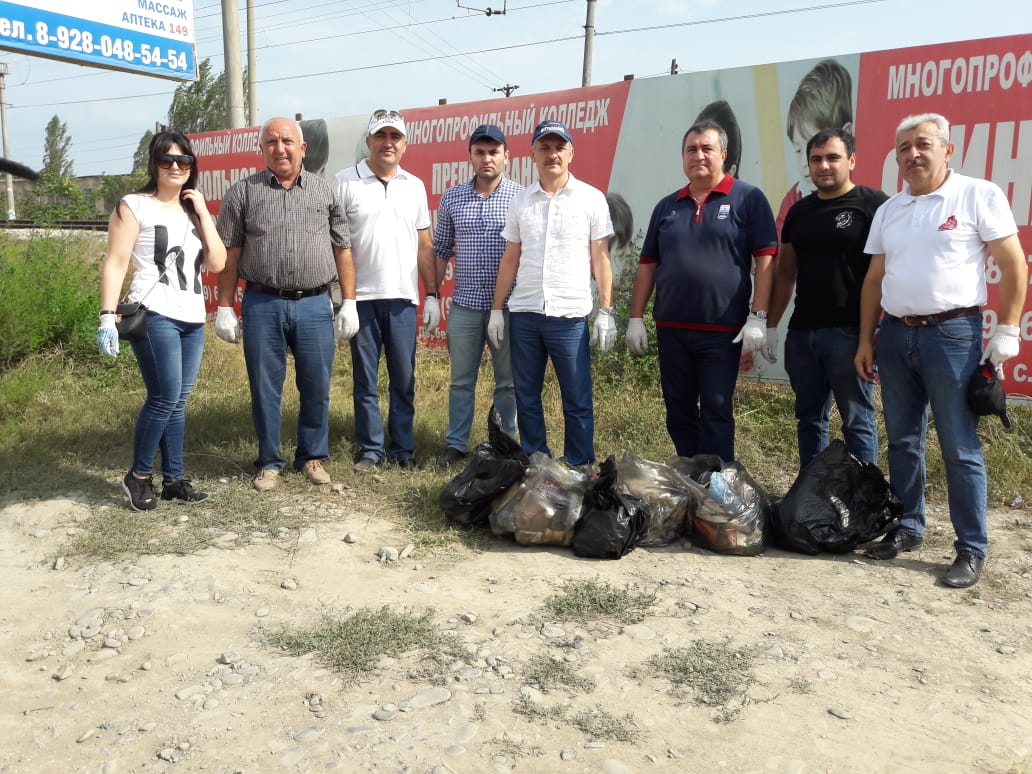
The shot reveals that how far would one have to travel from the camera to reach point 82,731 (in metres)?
2.73

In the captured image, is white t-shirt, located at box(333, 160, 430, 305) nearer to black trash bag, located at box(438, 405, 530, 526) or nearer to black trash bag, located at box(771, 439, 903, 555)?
black trash bag, located at box(438, 405, 530, 526)

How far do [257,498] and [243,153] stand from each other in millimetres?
5896

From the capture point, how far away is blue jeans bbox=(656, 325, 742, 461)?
14.8 ft

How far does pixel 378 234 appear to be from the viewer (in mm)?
5078

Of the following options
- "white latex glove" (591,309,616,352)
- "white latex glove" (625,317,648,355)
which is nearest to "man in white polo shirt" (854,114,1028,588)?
"white latex glove" (625,317,648,355)

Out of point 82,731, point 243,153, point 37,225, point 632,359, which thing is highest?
point 243,153

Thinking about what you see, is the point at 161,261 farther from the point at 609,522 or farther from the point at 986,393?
the point at 986,393

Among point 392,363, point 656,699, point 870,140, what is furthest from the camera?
point 870,140

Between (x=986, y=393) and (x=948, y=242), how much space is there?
0.64m

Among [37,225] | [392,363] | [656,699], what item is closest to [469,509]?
[392,363]

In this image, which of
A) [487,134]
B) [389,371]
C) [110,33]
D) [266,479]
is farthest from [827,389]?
[110,33]

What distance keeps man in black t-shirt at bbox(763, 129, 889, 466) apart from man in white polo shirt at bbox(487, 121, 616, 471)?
1017mm

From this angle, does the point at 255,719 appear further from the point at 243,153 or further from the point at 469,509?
the point at 243,153

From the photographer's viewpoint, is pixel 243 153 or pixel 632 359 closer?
pixel 632 359
